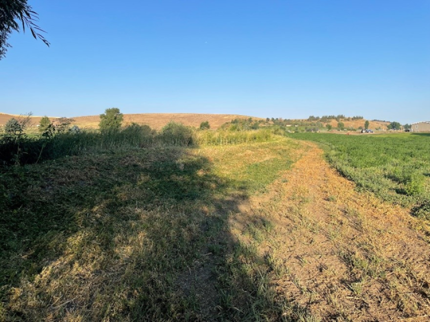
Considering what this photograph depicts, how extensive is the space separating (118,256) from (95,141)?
834 cm

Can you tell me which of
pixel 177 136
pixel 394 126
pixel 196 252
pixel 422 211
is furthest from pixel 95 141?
pixel 394 126

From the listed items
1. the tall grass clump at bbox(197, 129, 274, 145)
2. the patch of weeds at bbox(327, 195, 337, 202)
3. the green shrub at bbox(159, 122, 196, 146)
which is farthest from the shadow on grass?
the tall grass clump at bbox(197, 129, 274, 145)

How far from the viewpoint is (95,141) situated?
33.6 ft

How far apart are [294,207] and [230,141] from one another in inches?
627

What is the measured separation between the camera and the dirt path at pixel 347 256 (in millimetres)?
2504

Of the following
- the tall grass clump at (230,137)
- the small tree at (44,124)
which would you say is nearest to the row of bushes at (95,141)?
the tall grass clump at (230,137)

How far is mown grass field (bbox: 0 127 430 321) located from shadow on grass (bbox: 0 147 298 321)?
A: 2 cm

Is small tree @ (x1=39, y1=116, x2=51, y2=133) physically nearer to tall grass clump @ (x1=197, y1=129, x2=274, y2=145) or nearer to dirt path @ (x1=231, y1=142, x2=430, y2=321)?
dirt path @ (x1=231, y1=142, x2=430, y2=321)

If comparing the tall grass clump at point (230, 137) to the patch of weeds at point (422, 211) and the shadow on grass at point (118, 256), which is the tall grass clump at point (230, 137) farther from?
the patch of weeds at point (422, 211)

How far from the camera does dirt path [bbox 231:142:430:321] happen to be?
2.50 metres

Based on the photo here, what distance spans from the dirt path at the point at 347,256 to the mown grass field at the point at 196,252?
2 centimetres

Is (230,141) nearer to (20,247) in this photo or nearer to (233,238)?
(233,238)

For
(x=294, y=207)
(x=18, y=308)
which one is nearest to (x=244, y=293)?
(x=18, y=308)

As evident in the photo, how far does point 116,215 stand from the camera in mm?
4324
